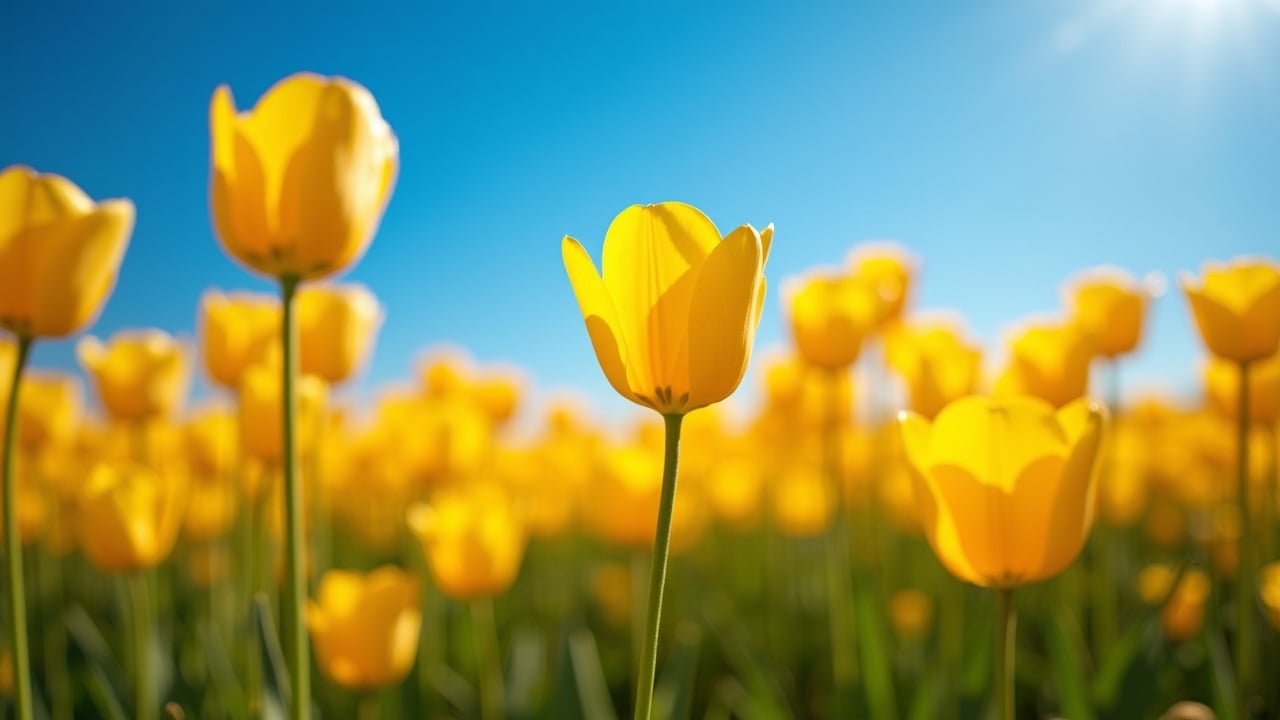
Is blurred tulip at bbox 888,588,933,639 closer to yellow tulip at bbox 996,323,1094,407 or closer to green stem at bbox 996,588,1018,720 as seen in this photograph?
yellow tulip at bbox 996,323,1094,407

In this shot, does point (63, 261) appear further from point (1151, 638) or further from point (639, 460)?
point (1151, 638)

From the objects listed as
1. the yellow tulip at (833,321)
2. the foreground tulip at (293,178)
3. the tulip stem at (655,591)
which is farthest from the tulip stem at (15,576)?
the yellow tulip at (833,321)

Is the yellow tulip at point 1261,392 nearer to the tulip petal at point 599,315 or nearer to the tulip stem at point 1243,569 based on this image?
the tulip stem at point 1243,569

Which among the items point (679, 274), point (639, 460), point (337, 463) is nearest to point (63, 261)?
point (679, 274)

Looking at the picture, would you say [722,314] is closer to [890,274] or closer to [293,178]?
[293,178]

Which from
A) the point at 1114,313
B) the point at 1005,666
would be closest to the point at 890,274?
the point at 1114,313

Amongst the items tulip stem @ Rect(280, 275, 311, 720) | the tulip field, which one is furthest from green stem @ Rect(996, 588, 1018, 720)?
tulip stem @ Rect(280, 275, 311, 720)
